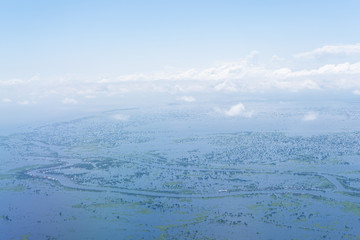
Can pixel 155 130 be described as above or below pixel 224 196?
above

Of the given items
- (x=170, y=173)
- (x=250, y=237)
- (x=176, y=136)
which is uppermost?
(x=176, y=136)

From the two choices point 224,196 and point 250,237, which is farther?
A: point 224,196

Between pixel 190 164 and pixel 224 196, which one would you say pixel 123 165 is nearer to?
pixel 190 164

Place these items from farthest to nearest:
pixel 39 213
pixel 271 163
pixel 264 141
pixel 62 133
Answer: pixel 62 133, pixel 264 141, pixel 271 163, pixel 39 213

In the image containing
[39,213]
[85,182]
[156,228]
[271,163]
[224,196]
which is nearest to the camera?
[156,228]

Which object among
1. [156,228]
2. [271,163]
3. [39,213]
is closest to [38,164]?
[39,213]

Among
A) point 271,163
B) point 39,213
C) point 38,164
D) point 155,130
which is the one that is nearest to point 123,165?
point 38,164
